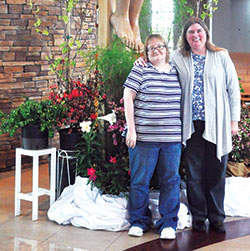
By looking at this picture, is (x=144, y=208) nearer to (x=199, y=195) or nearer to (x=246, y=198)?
(x=199, y=195)

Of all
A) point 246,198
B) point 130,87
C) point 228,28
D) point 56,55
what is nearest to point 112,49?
point 130,87

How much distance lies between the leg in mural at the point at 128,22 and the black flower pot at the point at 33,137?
1.06 m

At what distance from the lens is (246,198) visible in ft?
14.0

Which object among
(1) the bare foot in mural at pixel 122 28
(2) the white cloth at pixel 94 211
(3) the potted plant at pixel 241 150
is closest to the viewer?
(2) the white cloth at pixel 94 211

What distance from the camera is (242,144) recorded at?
15.4ft

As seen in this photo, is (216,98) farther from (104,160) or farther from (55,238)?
(55,238)

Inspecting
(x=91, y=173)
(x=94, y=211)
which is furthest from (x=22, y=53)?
(x=94, y=211)

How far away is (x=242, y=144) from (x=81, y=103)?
1.47 meters

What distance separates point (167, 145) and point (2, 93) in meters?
2.68

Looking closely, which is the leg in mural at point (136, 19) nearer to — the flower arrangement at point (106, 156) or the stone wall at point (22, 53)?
the flower arrangement at point (106, 156)

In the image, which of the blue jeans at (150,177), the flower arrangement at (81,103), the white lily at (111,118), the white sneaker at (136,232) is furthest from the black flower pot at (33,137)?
the white sneaker at (136,232)

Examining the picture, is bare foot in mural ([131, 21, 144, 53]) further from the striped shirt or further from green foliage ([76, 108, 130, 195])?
the striped shirt

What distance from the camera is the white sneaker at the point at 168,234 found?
3.68m

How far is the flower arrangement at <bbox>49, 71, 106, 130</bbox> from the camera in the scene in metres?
4.31
